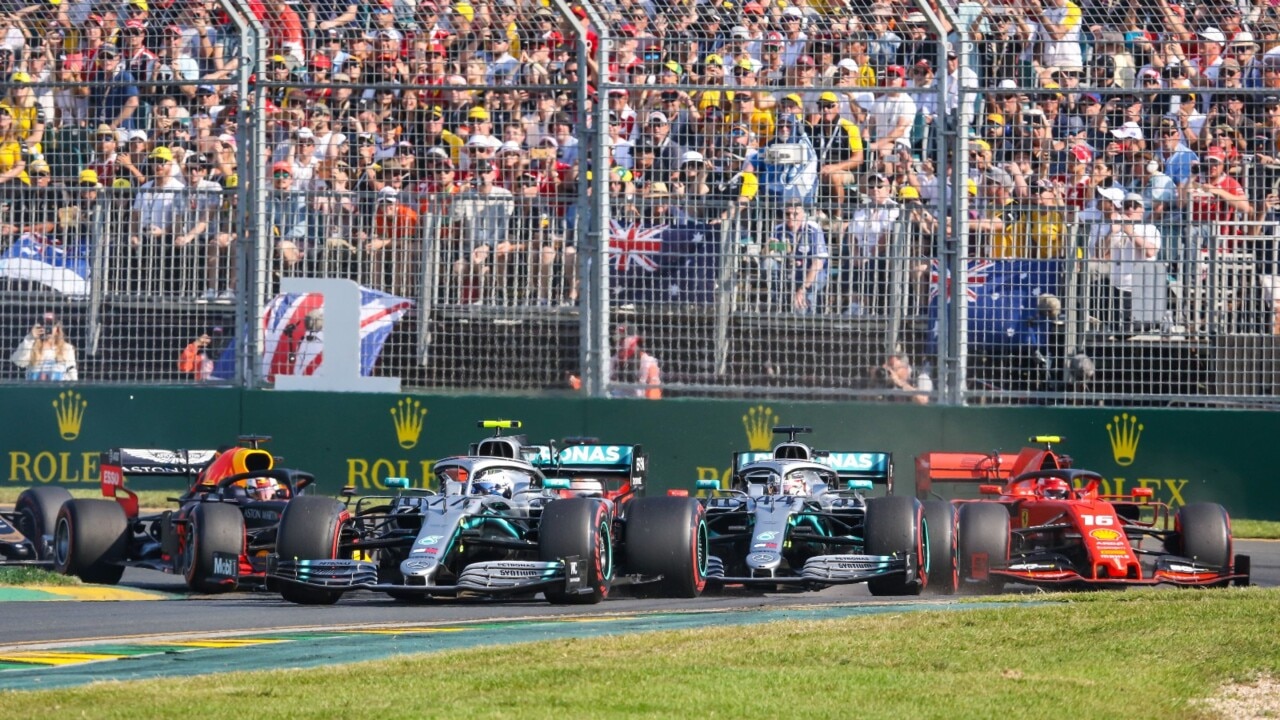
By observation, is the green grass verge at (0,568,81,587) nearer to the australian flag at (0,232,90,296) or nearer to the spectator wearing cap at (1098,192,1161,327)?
the australian flag at (0,232,90,296)

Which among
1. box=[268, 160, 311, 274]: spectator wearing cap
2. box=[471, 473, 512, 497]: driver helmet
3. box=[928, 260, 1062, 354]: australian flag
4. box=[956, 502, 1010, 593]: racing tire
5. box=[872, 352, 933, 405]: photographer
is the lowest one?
box=[956, 502, 1010, 593]: racing tire

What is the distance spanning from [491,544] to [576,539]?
2.33 ft

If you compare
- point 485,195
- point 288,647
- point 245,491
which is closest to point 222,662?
point 288,647

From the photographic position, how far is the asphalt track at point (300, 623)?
8984 millimetres

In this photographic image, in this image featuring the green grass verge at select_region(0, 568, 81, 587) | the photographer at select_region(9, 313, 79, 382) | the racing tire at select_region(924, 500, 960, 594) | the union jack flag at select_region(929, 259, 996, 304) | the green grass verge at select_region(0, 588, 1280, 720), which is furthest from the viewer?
the photographer at select_region(9, 313, 79, 382)

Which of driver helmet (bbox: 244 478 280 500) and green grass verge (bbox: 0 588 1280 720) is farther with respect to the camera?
driver helmet (bbox: 244 478 280 500)

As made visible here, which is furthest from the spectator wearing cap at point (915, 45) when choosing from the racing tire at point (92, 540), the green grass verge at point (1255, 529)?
the racing tire at point (92, 540)

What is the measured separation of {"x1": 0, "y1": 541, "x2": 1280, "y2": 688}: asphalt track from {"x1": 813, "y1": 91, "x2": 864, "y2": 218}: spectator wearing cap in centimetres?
472

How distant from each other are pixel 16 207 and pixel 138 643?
9.49m

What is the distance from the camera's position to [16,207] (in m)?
18.1

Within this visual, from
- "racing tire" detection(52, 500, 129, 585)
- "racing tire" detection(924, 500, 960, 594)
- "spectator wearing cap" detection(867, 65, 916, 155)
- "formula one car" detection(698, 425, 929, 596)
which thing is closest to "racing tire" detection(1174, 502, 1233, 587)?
"racing tire" detection(924, 500, 960, 594)

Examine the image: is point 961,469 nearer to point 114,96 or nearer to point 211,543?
point 211,543

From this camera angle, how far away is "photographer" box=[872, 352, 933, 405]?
1717 centimetres

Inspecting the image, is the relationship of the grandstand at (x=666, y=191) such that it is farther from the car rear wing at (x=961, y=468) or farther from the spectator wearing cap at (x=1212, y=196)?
the car rear wing at (x=961, y=468)
